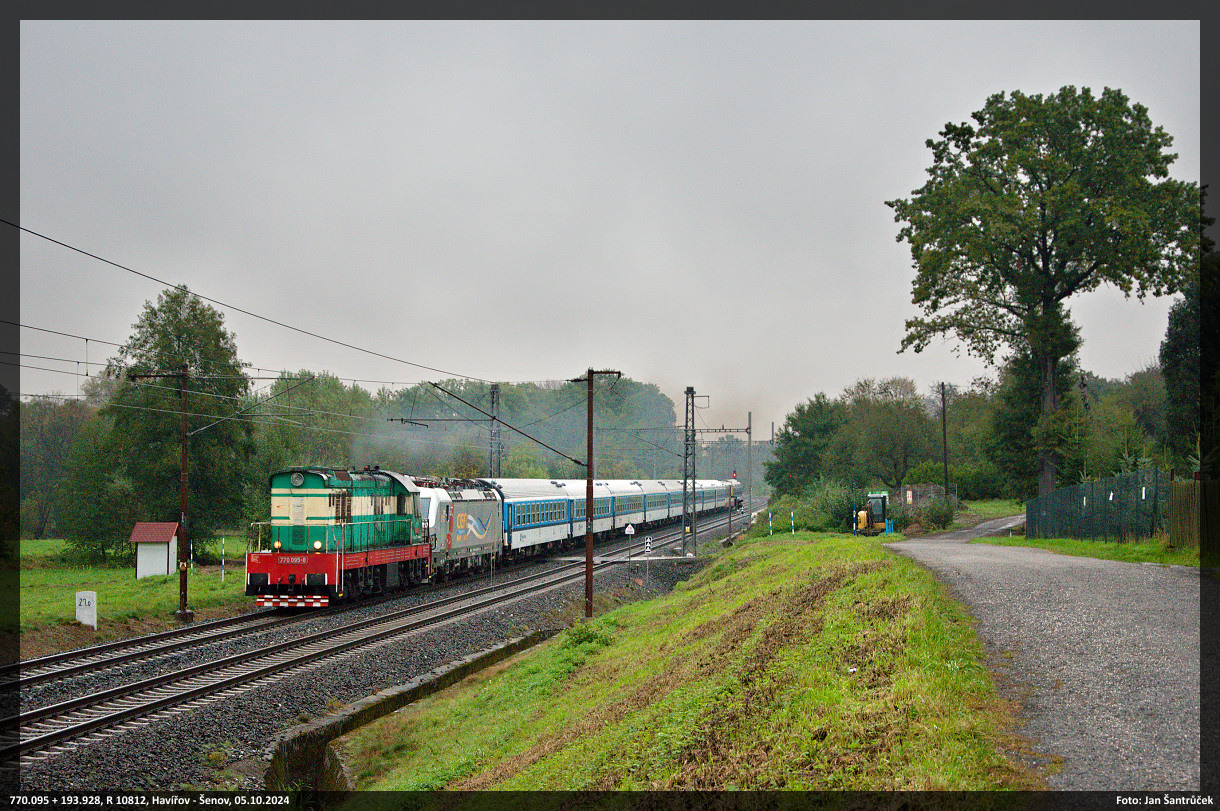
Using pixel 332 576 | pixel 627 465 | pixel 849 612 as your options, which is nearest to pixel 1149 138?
pixel 849 612

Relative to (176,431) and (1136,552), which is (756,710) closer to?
(1136,552)

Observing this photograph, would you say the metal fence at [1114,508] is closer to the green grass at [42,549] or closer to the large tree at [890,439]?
the large tree at [890,439]

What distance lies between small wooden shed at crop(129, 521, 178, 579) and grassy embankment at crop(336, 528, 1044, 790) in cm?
2397

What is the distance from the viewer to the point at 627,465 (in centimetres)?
9494

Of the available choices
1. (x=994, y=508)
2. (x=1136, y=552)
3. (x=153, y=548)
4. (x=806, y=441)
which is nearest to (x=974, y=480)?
(x=994, y=508)

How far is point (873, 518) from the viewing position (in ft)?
142

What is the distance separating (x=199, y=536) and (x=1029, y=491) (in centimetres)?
4720

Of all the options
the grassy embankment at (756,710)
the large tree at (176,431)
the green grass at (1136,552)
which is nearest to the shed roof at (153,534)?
the large tree at (176,431)

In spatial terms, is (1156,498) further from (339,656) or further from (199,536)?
(199,536)

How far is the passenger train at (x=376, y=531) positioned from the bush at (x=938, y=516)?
21191 mm

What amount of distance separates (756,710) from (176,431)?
48.8m

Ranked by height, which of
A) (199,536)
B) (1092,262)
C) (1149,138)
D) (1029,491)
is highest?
(1149,138)

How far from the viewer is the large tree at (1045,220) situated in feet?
103

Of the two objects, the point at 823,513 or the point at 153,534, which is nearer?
the point at 153,534
